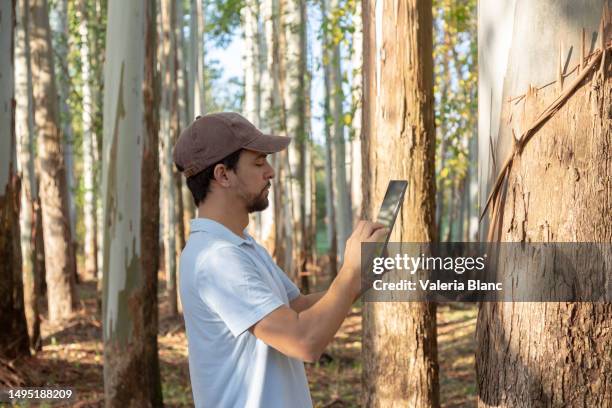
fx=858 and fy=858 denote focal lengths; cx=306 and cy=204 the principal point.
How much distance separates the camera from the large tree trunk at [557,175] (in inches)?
94.5

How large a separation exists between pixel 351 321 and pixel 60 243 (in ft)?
16.6

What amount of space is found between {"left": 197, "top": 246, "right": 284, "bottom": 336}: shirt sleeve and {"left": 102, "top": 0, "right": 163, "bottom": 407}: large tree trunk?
432 cm

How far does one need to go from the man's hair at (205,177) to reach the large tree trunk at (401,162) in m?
2.43

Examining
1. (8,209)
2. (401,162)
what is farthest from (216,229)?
(8,209)

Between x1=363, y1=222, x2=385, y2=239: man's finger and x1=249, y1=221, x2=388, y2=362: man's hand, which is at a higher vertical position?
x1=363, y1=222, x2=385, y2=239: man's finger

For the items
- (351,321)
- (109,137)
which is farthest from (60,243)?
(109,137)

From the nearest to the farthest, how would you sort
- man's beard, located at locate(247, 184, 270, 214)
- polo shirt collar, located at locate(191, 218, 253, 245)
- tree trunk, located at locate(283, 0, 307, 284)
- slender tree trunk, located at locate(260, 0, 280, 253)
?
polo shirt collar, located at locate(191, 218, 253, 245) → man's beard, located at locate(247, 184, 270, 214) → slender tree trunk, located at locate(260, 0, 280, 253) → tree trunk, located at locate(283, 0, 307, 284)

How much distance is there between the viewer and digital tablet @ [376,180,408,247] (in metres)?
2.44

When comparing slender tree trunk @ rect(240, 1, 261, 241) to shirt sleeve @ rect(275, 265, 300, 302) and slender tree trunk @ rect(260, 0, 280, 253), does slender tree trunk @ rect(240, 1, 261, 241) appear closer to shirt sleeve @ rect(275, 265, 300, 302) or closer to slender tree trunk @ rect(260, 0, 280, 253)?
slender tree trunk @ rect(260, 0, 280, 253)

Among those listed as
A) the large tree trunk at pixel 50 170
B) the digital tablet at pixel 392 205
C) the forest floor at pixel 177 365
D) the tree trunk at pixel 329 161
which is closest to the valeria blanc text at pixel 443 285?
the digital tablet at pixel 392 205

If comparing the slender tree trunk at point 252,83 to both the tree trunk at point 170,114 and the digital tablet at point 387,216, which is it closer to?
the tree trunk at point 170,114

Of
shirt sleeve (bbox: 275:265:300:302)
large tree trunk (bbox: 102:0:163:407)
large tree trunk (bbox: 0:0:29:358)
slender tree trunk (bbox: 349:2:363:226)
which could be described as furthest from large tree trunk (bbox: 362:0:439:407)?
slender tree trunk (bbox: 349:2:363:226)

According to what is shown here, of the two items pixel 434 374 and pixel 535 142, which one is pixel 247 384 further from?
pixel 434 374

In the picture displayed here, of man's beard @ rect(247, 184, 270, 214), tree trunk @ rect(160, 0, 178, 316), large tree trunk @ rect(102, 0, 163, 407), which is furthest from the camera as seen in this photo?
tree trunk @ rect(160, 0, 178, 316)
